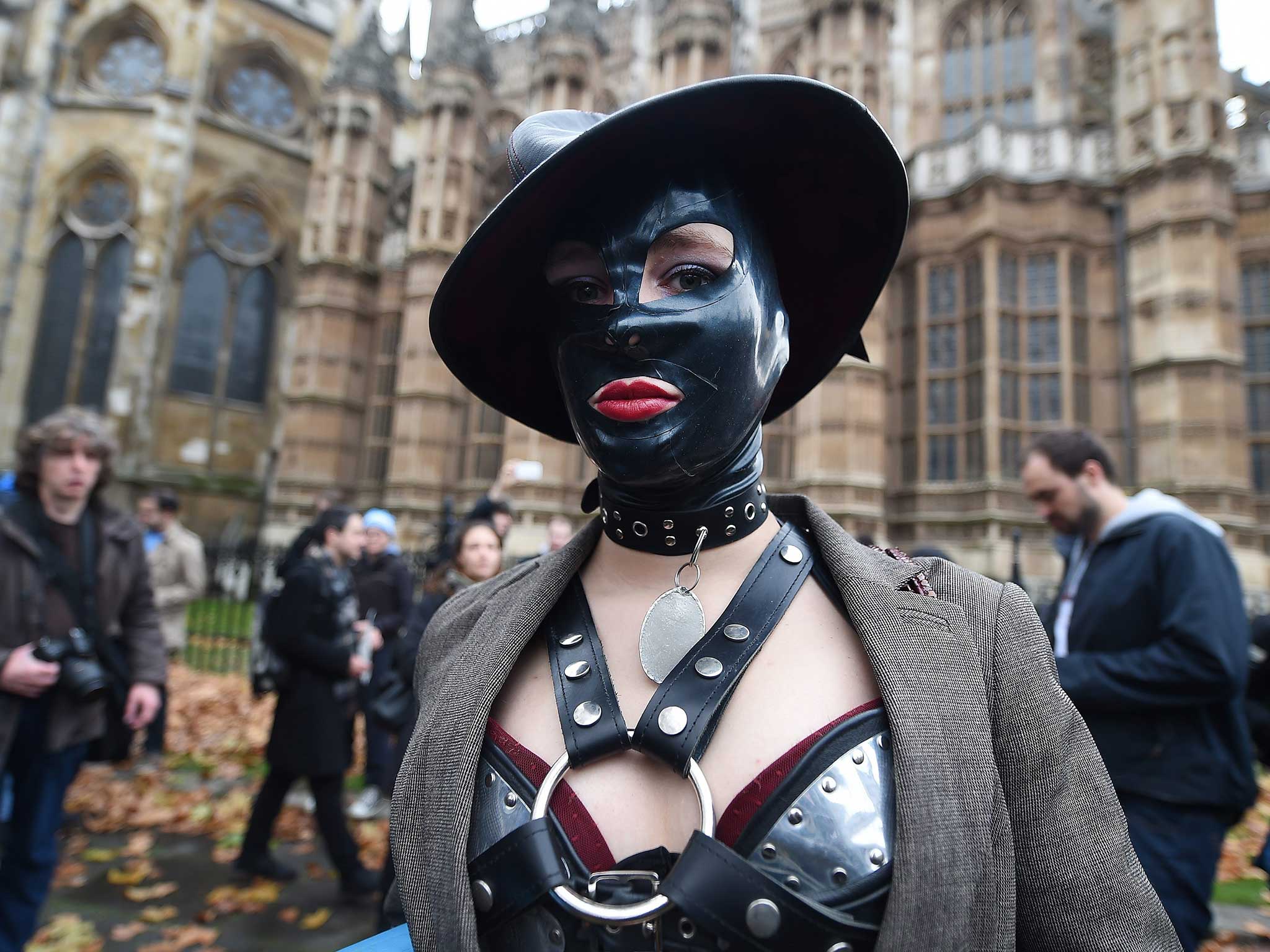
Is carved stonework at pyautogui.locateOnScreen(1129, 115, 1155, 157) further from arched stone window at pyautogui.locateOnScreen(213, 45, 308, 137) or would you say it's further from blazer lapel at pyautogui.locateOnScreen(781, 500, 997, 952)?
arched stone window at pyautogui.locateOnScreen(213, 45, 308, 137)

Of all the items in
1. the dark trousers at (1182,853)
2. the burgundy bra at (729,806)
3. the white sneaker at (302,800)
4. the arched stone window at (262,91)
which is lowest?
the white sneaker at (302,800)

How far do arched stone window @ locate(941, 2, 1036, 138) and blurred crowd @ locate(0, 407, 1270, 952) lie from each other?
13.2 metres

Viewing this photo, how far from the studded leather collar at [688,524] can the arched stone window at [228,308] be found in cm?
2005

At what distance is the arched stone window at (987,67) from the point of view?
13.5 m

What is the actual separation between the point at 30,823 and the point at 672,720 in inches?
124

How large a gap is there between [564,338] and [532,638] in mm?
473

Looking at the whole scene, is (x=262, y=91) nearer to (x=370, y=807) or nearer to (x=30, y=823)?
(x=370, y=807)

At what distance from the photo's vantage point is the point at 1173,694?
7.20ft

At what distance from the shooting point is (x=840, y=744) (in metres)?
0.87

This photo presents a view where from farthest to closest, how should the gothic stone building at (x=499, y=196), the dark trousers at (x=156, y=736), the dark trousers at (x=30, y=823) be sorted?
the gothic stone building at (x=499, y=196), the dark trousers at (x=156, y=736), the dark trousers at (x=30, y=823)

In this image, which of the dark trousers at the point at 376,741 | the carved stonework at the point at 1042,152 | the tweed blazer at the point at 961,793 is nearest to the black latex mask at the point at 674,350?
the tweed blazer at the point at 961,793

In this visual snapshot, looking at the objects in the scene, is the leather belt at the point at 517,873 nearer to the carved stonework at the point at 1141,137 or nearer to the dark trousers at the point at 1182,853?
the dark trousers at the point at 1182,853

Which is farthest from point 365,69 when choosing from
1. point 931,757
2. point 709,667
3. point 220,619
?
point 931,757

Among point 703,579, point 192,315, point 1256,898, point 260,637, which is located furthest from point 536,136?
point 192,315
